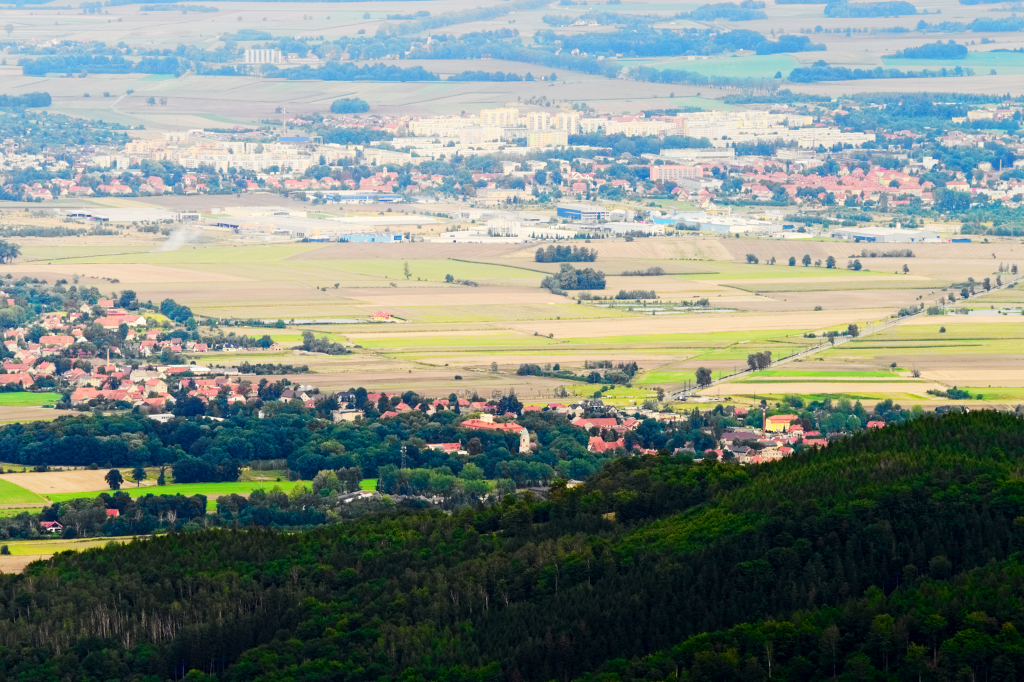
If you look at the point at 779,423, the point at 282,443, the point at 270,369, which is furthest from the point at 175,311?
the point at 779,423

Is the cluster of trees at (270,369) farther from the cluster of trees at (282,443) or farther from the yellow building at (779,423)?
the yellow building at (779,423)

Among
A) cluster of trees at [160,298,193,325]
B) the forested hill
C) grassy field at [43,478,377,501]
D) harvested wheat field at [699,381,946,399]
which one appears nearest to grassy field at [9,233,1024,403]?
harvested wheat field at [699,381,946,399]

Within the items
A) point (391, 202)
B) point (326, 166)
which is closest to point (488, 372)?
point (391, 202)

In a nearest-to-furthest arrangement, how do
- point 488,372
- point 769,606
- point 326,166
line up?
point 769,606, point 488,372, point 326,166

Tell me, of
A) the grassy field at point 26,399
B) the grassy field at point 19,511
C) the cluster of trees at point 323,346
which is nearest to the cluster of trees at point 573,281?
the cluster of trees at point 323,346

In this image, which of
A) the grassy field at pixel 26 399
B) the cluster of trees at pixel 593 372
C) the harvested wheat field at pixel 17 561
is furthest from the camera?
the cluster of trees at pixel 593 372

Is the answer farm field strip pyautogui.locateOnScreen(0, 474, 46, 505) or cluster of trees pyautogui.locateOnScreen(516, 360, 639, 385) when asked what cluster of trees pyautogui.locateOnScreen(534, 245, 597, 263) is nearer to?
cluster of trees pyautogui.locateOnScreen(516, 360, 639, 385)

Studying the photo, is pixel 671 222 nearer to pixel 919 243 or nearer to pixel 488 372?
pixel 919 243
